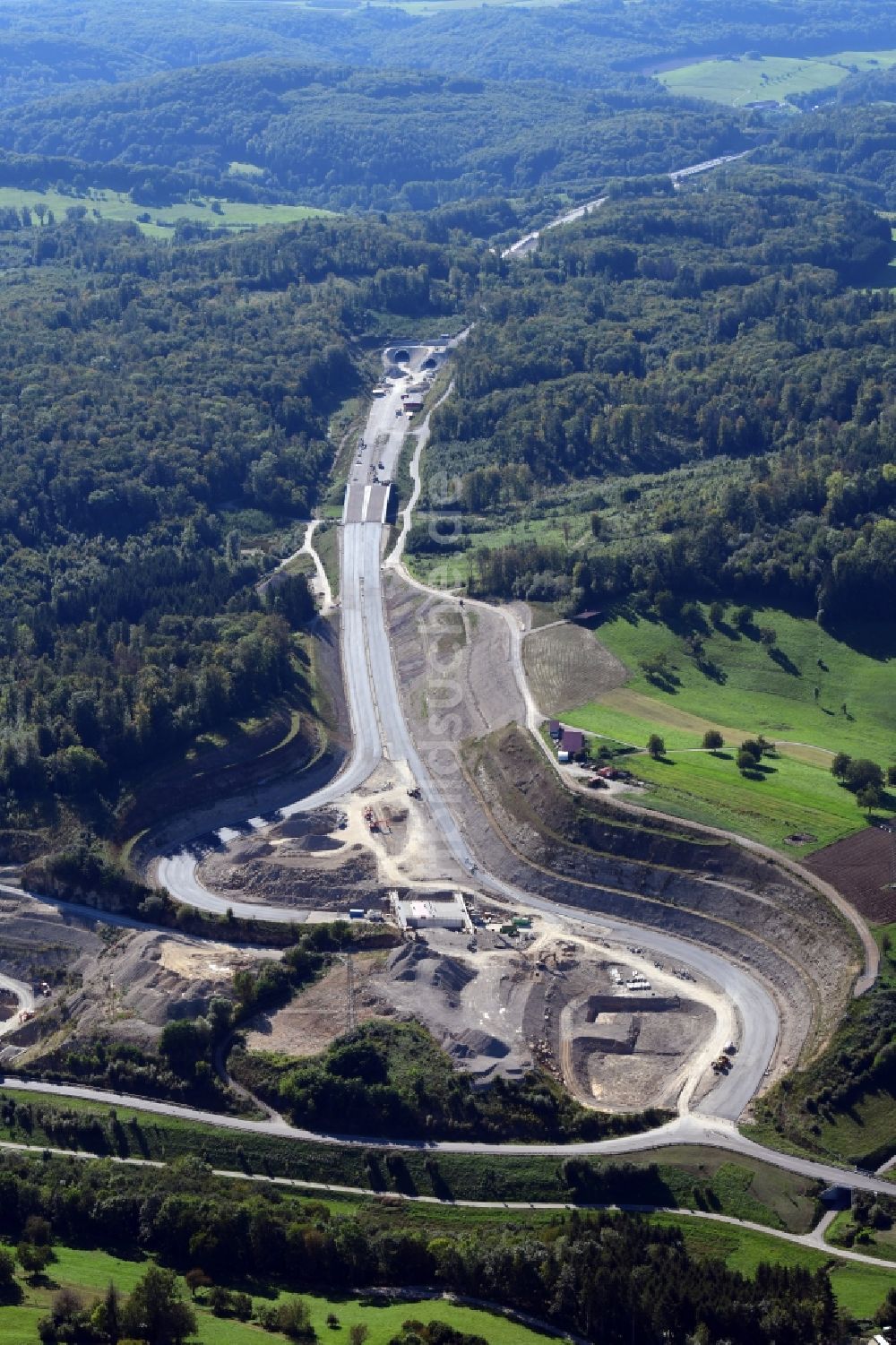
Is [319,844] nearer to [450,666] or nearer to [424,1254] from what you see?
[450,666]

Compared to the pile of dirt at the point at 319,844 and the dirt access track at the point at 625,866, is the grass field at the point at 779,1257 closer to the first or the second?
the dirt access track at the point at 625,866

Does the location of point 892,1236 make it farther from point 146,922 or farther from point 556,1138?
point 146,922

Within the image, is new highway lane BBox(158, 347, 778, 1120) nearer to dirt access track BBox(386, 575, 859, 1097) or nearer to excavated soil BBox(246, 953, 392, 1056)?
dirt access track BBox(386, 575, 859, 1097)

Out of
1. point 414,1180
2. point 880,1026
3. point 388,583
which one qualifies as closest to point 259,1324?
point 414,1180

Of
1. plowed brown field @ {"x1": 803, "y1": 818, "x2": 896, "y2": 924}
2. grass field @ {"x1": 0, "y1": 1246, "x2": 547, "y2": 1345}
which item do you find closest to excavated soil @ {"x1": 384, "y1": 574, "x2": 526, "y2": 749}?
plowed brown field @ {"x1": 803, "y1": 818, "x2": 896, "y2": 924}

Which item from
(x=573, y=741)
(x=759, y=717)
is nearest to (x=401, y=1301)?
(x=573, y=741)

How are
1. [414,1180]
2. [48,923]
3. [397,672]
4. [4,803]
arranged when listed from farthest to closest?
[397,672], [4,803], [48,923], [414,1180]
